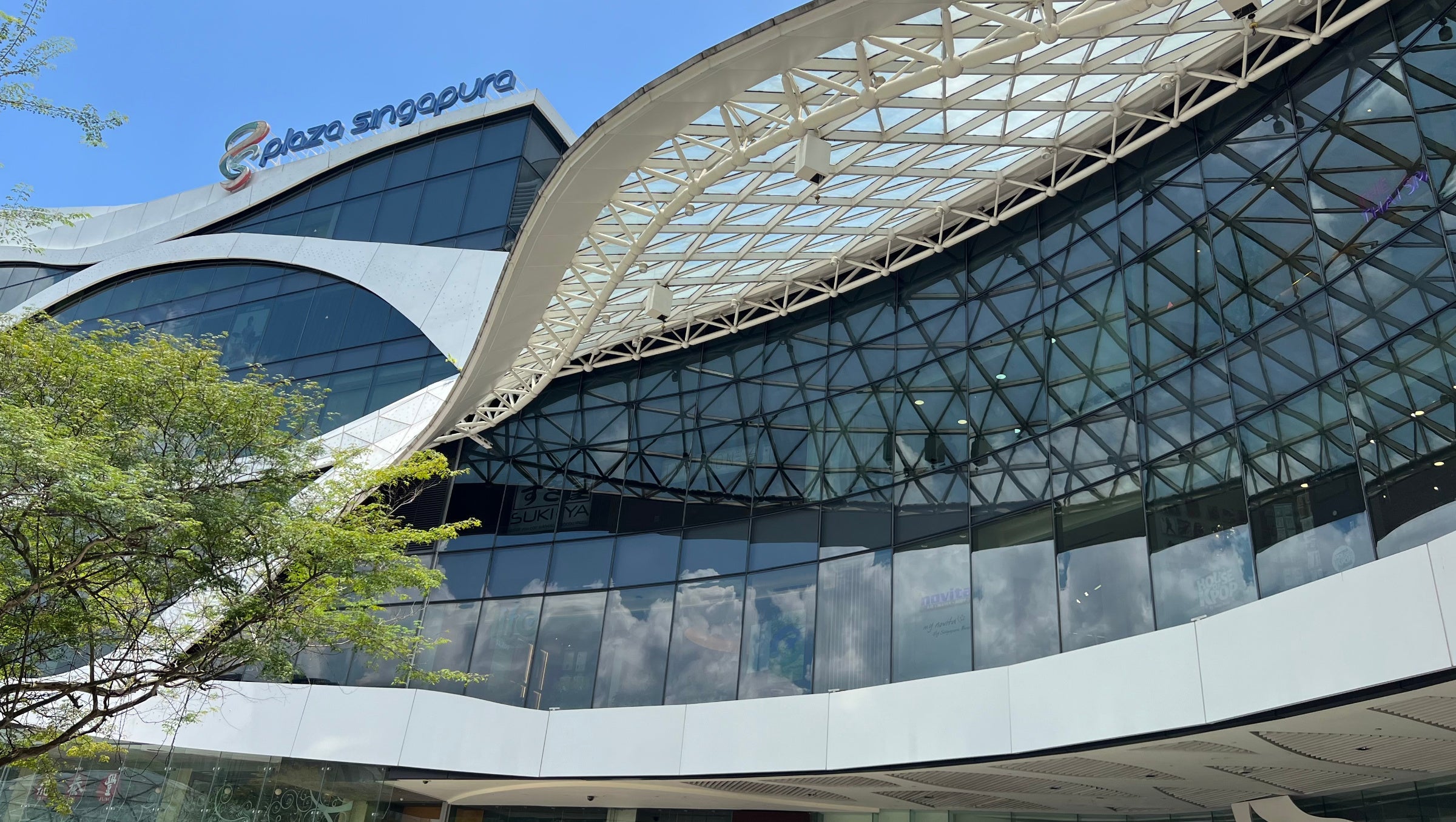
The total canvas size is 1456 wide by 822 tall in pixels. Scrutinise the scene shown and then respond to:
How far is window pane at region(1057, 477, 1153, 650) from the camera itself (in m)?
20.9

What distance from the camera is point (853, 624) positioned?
26047 mm

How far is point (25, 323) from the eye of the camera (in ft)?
55.4

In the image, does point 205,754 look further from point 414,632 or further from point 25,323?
point 25,323

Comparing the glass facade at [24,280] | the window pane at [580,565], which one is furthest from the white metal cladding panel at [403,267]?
the glass facade at [24,280]

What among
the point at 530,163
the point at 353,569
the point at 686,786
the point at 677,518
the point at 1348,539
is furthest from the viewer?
the point at 530,163

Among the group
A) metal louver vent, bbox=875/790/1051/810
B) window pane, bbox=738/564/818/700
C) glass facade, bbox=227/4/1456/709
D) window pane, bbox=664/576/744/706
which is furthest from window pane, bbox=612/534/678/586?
metal louver vent, bbox=875/790/1051/810

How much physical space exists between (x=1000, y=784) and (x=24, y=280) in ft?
186

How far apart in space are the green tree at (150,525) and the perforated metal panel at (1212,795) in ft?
55.8

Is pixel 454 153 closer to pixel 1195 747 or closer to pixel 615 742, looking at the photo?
pixel 615 742

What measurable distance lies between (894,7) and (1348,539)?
11523 millimetres

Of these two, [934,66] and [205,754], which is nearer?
[934,66]

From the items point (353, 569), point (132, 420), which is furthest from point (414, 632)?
point (132, 420)

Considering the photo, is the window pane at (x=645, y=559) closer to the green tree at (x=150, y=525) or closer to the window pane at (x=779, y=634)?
the window pane at (x=779, y=634)

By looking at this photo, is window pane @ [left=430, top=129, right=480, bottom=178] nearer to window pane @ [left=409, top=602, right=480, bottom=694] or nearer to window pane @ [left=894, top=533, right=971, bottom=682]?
window pane @ [left=409, top=602, right=480, bottom=694]
